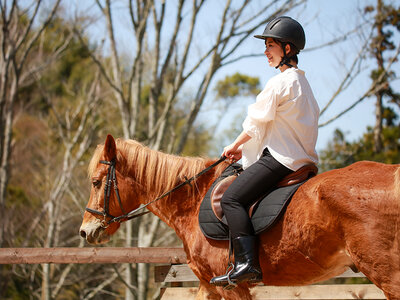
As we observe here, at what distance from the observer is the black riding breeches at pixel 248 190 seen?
295 cm

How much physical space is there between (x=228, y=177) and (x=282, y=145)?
0.51 m

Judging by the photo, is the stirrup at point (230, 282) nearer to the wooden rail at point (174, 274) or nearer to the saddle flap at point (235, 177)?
the saddle flap at point (235, 177)

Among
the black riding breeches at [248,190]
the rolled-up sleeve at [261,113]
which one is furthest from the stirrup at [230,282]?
the rolled-up sleeve at [261,113]

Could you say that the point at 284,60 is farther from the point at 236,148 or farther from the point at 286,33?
the point at 236,148

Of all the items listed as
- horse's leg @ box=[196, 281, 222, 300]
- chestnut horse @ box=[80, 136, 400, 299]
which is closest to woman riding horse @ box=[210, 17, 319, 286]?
chestnut horse @ box=[80, 136, 400, 299]

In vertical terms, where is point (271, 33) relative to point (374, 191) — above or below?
above

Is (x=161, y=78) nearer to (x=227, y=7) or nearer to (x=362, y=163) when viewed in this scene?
(x=227, y=7)

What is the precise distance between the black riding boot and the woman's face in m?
1.33

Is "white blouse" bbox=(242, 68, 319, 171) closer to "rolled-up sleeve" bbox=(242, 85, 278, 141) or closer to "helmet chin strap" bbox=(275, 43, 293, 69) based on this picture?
"rolled-up sleeve" bbox=(242, 85, 278, 141)

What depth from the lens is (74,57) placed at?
84.3 ft

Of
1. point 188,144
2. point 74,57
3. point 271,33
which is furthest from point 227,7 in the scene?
point 74,57

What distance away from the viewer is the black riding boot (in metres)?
2.88

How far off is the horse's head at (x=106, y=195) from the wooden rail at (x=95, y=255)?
1096mm

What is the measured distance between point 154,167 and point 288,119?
124 centimetres
